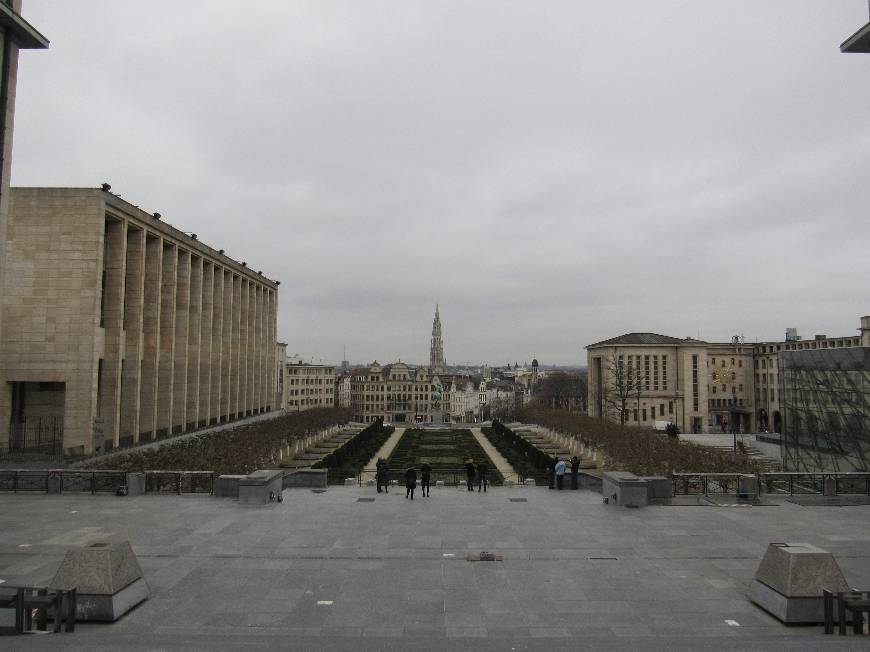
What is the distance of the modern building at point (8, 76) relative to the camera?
49.0 feet

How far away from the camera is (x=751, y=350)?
99062 millimetres

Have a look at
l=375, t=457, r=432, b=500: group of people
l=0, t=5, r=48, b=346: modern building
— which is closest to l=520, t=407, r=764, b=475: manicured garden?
l=375, t=457, r=432, b=500: group of people

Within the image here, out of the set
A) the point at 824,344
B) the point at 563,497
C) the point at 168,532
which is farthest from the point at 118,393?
the point at 824,344

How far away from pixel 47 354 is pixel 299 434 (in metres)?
21.6

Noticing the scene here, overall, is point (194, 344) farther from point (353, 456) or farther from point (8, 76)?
point (8, 76)

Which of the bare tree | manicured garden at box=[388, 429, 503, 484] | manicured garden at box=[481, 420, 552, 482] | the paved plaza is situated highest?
the bare tree

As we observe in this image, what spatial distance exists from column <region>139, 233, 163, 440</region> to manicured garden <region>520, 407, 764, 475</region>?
110ft

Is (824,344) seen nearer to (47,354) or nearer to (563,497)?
(563,497)

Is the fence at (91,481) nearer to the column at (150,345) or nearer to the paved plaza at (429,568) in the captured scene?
the paved plaza at (429,568)

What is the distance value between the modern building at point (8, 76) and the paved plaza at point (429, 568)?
8.91 metres

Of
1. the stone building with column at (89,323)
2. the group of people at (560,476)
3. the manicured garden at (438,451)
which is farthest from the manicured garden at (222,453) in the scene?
the group of people at (560,476)

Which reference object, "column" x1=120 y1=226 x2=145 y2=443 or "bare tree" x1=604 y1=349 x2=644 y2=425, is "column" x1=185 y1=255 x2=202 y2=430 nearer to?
"column" x1=120 y1=226 x2=145 y2=443

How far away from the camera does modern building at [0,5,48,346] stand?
14.9 meters

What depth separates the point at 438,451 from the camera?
59031 millimetres
